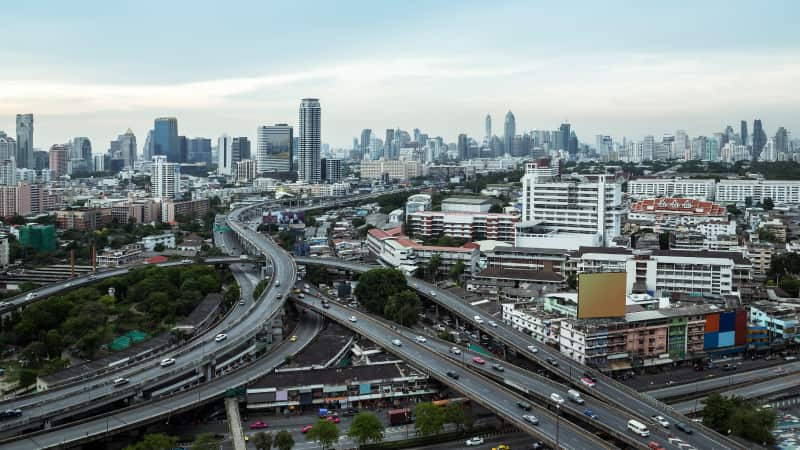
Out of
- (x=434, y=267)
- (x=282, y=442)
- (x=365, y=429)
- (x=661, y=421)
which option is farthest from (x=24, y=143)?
(x=661, y=421)

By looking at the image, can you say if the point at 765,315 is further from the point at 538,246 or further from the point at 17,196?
the point at 17,196

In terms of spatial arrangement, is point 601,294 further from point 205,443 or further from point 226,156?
point 226,156

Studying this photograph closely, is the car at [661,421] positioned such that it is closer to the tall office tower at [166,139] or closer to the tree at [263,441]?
the tree at [263,441]

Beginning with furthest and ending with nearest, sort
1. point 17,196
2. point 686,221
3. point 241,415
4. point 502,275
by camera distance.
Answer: point 17,196
point 686,221
point 502,275
point 241,415

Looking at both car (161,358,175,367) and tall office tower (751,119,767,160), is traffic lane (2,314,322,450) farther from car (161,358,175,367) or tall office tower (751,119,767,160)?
tall office tower (751,119,767,160)

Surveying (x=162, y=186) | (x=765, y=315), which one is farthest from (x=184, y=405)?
(x=162, y=186)
